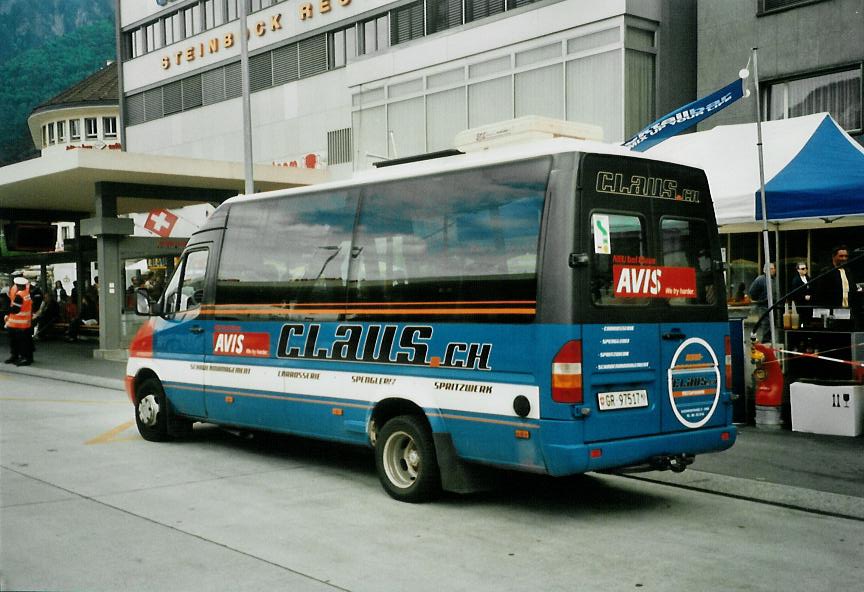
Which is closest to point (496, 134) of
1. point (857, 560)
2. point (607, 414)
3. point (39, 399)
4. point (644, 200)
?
point (644, 200)

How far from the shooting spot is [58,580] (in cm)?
524

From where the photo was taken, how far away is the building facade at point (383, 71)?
69.3ft

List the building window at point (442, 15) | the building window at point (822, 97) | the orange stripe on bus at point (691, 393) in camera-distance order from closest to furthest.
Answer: the orange stripe on bus at point (691, 393), the building window at point (822, 97), the building window at point (442, 15)

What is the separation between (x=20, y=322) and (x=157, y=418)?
10.8 meters

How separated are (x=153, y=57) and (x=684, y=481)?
39561 millimetres

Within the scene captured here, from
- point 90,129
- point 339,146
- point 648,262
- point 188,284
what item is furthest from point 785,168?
point 90,129

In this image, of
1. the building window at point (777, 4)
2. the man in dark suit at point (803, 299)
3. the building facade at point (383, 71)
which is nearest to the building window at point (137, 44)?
the building facade at point (383, 71)

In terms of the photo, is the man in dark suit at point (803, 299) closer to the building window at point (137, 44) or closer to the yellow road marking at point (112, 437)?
the yellow road marking at point (112, 437)

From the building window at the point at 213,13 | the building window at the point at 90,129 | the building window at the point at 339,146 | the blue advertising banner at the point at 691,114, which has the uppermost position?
the building window at the point at 90,129

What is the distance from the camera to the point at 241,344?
927 cm

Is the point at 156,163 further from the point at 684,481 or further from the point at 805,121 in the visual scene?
the point at 684,481

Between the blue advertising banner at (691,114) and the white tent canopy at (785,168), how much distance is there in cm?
45

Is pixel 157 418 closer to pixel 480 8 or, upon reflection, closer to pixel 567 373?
pixel 567 373

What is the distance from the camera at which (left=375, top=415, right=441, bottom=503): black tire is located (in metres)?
7.26
